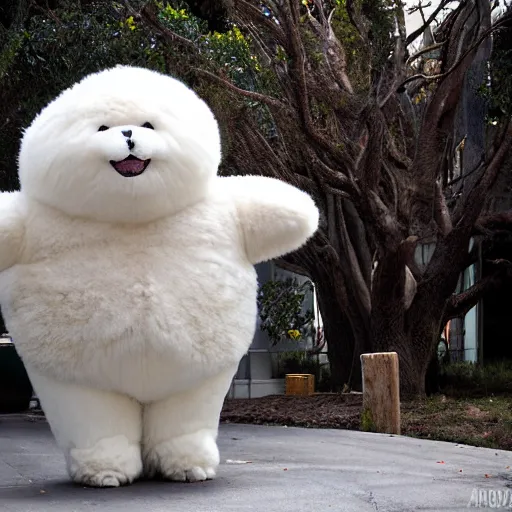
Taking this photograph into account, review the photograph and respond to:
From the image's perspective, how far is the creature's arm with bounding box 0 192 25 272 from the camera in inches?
A: 170

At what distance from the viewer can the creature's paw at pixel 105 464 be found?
13.9ft

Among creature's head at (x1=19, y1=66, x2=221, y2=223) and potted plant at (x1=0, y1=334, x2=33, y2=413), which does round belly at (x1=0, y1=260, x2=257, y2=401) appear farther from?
potted plant at (x1=0, y1=334, x2=33, y2=413)

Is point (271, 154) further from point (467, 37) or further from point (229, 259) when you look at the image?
point (229, 259)

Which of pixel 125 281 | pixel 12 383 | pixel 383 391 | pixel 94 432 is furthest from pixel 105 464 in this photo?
pixel 12 383

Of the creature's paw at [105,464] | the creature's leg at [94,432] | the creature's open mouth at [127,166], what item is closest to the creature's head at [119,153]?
the creature's open mouth at [127,166]

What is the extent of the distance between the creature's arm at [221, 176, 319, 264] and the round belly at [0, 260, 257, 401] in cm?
34

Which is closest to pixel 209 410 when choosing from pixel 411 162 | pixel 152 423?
pixel 152 423

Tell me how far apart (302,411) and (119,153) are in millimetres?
6445

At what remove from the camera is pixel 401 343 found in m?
10.8

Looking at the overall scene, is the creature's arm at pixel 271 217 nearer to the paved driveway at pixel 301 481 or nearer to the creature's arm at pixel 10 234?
the creature's arm at pixel 10 234

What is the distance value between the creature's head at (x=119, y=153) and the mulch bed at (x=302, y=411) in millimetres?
4968

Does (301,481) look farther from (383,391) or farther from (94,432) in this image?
(383,391)

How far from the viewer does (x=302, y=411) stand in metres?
10.1

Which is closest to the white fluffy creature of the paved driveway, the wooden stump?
the paved driveway
